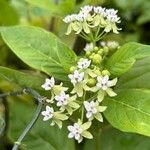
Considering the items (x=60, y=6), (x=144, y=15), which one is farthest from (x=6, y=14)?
(x=144, y=15)

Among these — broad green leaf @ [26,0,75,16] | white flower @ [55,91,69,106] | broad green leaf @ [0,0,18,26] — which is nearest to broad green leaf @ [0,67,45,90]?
white flower @ [55,91,69,106]

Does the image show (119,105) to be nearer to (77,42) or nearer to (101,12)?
(101,12)

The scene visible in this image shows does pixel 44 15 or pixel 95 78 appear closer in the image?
pixel 95 78

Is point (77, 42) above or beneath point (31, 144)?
above

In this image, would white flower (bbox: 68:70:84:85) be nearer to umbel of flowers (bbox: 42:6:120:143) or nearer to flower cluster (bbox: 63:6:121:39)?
umbel of flowers (bbox: 42:6:120:143)

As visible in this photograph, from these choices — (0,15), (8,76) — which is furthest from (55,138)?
(0,15)

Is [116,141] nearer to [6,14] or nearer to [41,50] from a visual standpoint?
[41,50]

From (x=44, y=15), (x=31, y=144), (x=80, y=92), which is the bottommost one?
(x=31, y=144)

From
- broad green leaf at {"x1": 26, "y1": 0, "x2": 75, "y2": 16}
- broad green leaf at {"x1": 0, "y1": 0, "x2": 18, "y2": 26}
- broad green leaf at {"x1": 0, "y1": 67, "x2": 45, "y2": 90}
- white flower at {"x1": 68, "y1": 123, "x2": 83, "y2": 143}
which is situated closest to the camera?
white flower at {"x1": 68, "y1": 123, "x2": 83, "y2": 143}
